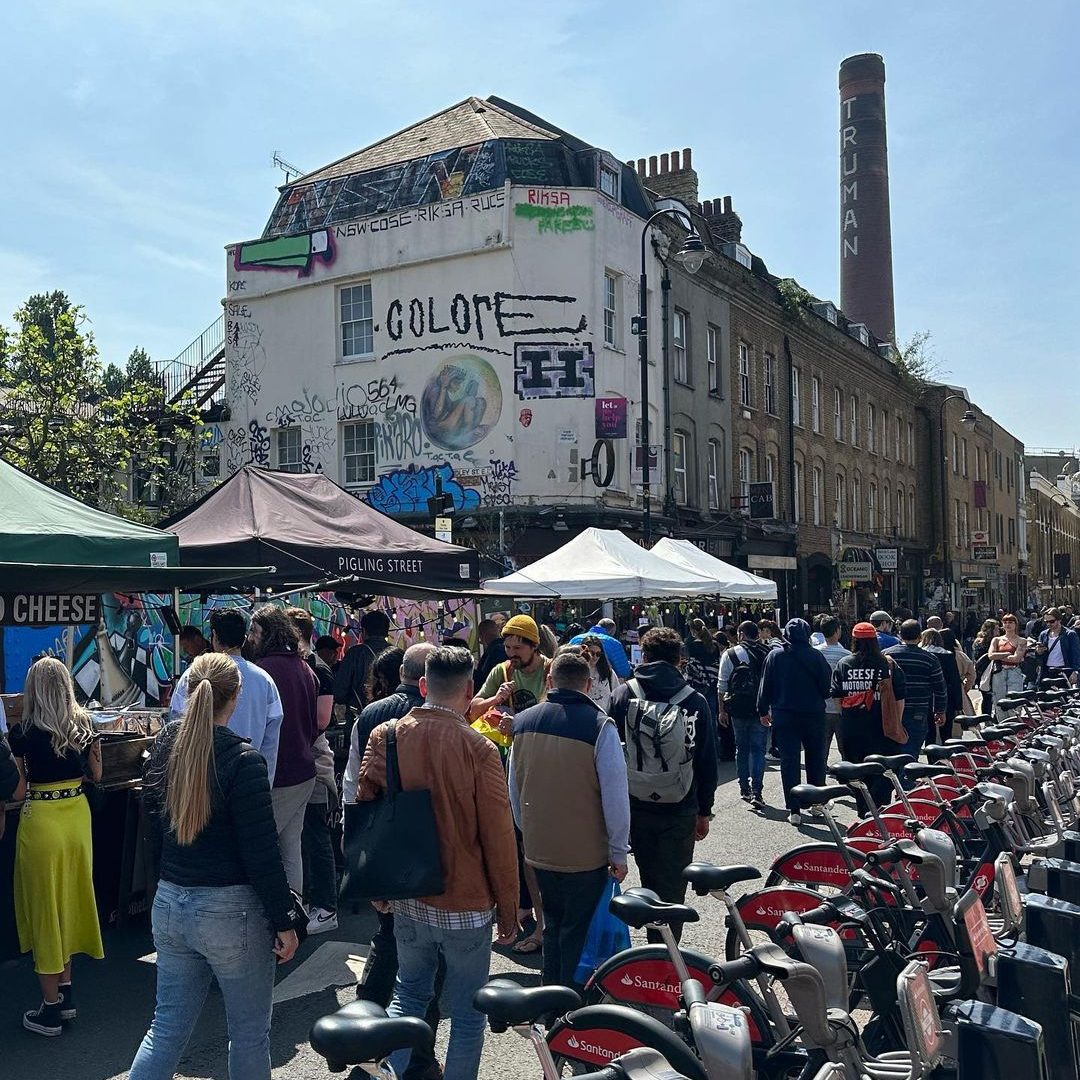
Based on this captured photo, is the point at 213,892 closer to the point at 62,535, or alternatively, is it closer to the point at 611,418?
the point at 62,535

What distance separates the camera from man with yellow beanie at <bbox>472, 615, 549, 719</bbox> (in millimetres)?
6934

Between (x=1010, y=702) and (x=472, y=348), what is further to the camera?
(x=472, y=348)

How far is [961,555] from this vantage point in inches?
1988

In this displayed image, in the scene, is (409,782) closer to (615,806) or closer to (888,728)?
(615,806)

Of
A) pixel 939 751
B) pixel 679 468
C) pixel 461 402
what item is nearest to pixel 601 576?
pixel 939 751

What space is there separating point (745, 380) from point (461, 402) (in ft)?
32.7

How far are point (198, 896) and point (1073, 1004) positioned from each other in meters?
3.10

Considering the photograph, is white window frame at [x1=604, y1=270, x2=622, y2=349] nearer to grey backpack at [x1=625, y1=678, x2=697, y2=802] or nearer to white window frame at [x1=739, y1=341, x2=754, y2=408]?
white window frame at [x1=739, y1=341, x2=754, y2=408]

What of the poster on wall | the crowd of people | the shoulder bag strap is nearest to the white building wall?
the poster on wall

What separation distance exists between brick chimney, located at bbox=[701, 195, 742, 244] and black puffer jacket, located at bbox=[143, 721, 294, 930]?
2991 centimetres

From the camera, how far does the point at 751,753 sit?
11508 mm

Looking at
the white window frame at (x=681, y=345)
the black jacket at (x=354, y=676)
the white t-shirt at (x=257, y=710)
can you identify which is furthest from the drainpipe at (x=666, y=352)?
the white t-shirt at (x=257, y=710)

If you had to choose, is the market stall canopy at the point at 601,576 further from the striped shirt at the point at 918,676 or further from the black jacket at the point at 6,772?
the black jacket at the point at 6,772

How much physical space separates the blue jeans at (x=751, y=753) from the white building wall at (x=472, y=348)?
12519mm
